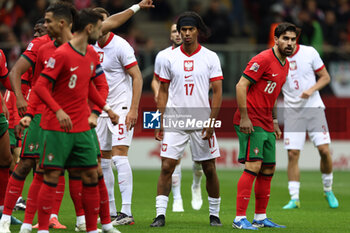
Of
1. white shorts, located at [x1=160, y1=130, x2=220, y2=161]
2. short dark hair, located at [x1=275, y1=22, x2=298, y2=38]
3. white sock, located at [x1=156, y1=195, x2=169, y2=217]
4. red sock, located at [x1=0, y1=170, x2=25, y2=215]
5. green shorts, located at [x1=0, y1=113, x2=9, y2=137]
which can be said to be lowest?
white sock, located at [x1=156, y1=195, x2=169, y2=217]

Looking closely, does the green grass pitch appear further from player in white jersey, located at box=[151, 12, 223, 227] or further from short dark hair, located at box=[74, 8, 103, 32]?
short dark hair, located at box=[74, 8, 103, 32]

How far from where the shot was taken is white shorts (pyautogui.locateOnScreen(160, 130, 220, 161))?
9.38 metres

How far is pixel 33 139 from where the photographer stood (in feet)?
26.7

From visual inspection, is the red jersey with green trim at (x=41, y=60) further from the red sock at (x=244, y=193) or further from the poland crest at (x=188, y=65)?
the red sock at (x=244, y=193)

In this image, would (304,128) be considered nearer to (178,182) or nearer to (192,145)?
(178,182)

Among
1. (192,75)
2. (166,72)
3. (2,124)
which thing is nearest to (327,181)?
(192,75)

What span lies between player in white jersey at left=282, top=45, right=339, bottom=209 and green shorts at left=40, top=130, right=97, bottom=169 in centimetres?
560

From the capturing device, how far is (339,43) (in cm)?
2147

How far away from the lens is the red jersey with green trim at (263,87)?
9.09 m

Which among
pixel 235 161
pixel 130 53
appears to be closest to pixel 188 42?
pixel 130 53

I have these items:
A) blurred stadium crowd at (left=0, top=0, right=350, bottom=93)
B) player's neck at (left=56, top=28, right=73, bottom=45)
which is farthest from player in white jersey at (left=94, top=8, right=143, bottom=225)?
blurred stadium crowd at (left=0, top=0, right=350, bottom=93)

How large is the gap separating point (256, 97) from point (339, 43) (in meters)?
13.0

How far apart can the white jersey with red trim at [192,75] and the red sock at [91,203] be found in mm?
2358

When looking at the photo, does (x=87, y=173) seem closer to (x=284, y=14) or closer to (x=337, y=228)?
(x=337, y=228)
